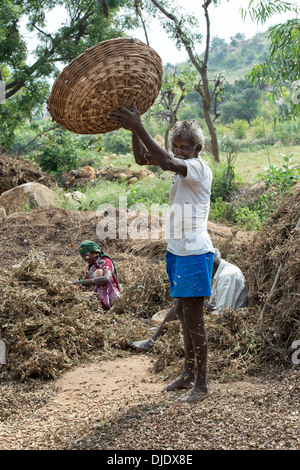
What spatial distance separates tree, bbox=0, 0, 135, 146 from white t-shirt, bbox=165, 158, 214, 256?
12049 mm

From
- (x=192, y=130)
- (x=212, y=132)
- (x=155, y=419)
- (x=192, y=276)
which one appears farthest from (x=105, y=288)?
(x=212, y=132)

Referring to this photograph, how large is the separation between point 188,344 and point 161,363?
30.9 inches

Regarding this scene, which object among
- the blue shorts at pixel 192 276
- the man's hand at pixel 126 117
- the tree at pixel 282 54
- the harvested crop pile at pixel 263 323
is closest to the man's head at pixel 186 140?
the man's hand at pixel 126 117

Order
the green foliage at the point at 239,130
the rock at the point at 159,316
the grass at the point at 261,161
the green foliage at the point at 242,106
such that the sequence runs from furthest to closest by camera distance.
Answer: the green foliage at the point at 242,106, the green foliage at the point at 239,130, the grass at the point at 261,161, the rock at the point at 159,316

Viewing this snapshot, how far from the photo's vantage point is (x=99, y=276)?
5.21 m

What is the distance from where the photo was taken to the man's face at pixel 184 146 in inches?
108

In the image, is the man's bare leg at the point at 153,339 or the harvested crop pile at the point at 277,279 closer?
the harvested crop pile at the point at 277,279

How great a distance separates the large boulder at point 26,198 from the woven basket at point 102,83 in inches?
304

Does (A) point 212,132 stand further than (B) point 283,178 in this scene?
Yes

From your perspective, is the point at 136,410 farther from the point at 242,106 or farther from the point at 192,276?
the point at 242,106

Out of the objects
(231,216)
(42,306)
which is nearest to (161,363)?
(42,306)

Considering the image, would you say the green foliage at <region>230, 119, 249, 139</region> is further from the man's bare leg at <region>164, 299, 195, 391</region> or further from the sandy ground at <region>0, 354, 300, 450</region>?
the man's bare leg at <region>164, 299, 195, 391</region>

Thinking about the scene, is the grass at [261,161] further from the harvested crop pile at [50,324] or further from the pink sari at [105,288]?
A: the harvested crop pile at [50,324]

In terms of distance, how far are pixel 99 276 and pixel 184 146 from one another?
2730mm
